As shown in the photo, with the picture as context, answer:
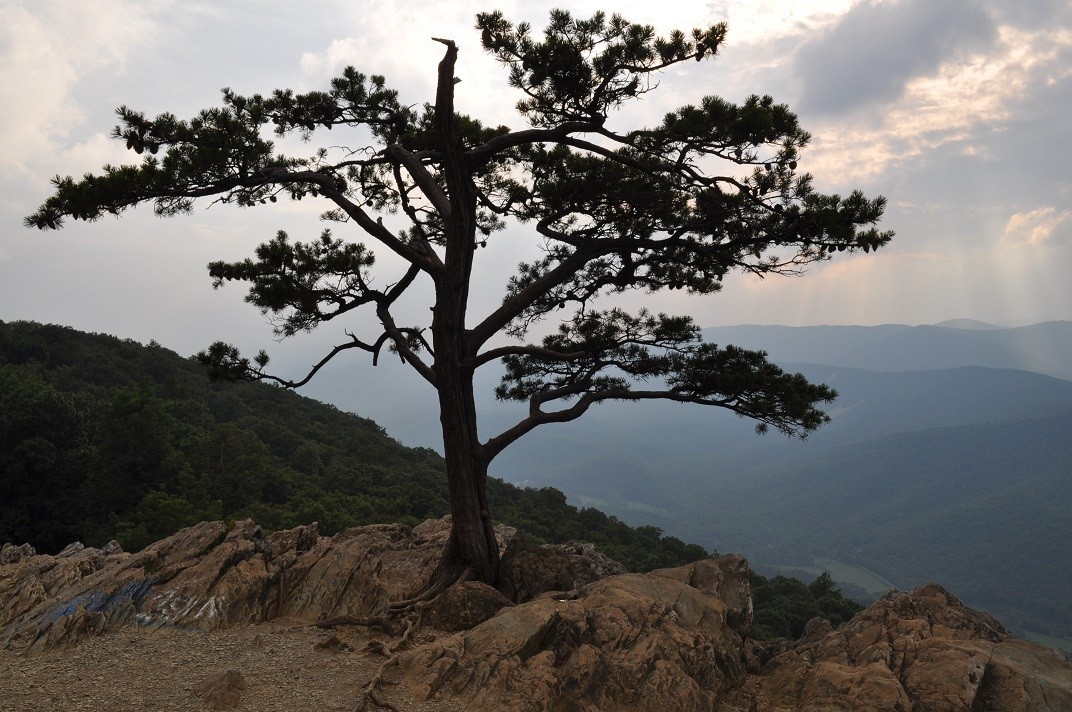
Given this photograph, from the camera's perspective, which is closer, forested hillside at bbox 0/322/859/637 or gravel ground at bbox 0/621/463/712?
gravel ground at bbox 0/621/463/712

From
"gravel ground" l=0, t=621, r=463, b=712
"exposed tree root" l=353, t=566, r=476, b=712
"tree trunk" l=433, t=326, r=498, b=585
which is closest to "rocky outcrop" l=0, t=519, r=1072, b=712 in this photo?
"exposed tree root" l=353, t=566, r=476, b=712

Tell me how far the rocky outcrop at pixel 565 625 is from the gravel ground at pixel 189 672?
0.81ft

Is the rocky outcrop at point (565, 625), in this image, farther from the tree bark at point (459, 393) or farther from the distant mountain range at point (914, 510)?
the distant mountain range at point (914, 510)

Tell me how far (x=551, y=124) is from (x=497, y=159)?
191cm

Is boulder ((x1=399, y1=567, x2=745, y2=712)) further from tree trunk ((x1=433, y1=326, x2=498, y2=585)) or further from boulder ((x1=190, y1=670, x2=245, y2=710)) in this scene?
tree trunk ((x1=433, y1=326, x2=498, y2=585))

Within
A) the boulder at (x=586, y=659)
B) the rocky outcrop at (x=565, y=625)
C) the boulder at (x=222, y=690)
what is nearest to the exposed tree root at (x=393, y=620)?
the rocky outcrop at (x=565, y=625)

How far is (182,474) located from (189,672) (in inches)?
641

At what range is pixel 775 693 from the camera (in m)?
5.82

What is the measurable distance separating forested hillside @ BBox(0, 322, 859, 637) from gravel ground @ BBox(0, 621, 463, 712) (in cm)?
1153

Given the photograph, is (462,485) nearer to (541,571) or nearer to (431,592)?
(431,592)

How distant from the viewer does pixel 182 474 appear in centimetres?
1997

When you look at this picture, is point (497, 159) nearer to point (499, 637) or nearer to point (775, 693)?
point (499, 637)

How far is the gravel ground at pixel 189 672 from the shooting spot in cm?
513

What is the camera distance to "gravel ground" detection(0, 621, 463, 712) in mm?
5129
